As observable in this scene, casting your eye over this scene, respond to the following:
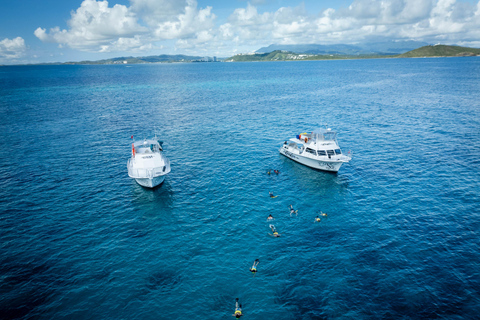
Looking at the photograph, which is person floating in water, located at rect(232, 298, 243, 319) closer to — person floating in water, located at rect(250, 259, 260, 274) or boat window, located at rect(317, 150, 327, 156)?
person floating in water, located at rect(250, 259, 260, 274)

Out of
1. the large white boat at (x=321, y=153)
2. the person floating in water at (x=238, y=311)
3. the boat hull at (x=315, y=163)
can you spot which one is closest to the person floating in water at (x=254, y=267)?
the person floating in water at (x=238, y=311)

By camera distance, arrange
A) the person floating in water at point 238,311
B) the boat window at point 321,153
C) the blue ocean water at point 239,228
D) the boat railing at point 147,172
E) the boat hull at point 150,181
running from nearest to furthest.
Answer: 1. the person floating in water at point 238,311
2. the blue ocean water at point 239,228
3. the boat railing at point 147,172
4. the boat hull at point 150,181
5. the boat window at point 321,153

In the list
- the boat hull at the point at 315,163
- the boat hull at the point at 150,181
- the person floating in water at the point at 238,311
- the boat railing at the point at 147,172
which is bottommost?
the person floating in water at the point at 238,311

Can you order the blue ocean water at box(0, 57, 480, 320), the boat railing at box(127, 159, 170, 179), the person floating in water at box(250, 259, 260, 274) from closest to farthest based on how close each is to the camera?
the blue ocean water at box(0, 57, 480, 320), the person floating in water at box(250, 259, 260, 274), the boat railing at box(127, 159, 170, 179)

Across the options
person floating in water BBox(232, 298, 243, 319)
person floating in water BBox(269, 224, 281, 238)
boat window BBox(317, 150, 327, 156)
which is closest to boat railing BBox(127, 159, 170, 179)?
person floating in water BBox(269, 224, 281, 238)

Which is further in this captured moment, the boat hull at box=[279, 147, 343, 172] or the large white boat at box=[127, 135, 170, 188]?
the boat hull at box=[279, 147, 343, 172]

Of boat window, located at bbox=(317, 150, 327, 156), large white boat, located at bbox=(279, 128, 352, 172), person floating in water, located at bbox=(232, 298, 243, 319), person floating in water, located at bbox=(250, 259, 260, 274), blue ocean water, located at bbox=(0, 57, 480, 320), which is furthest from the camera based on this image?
boat window, located at bbox=(317, 150, 327, 156)

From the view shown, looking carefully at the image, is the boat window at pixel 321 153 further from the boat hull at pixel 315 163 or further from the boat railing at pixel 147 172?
the boat railing at pixel 147 172

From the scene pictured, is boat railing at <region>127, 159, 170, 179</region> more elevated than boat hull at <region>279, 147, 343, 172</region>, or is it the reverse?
boat railing at <region>127, 159, 170, 179</region>

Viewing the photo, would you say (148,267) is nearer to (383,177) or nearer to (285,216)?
(285,216)
